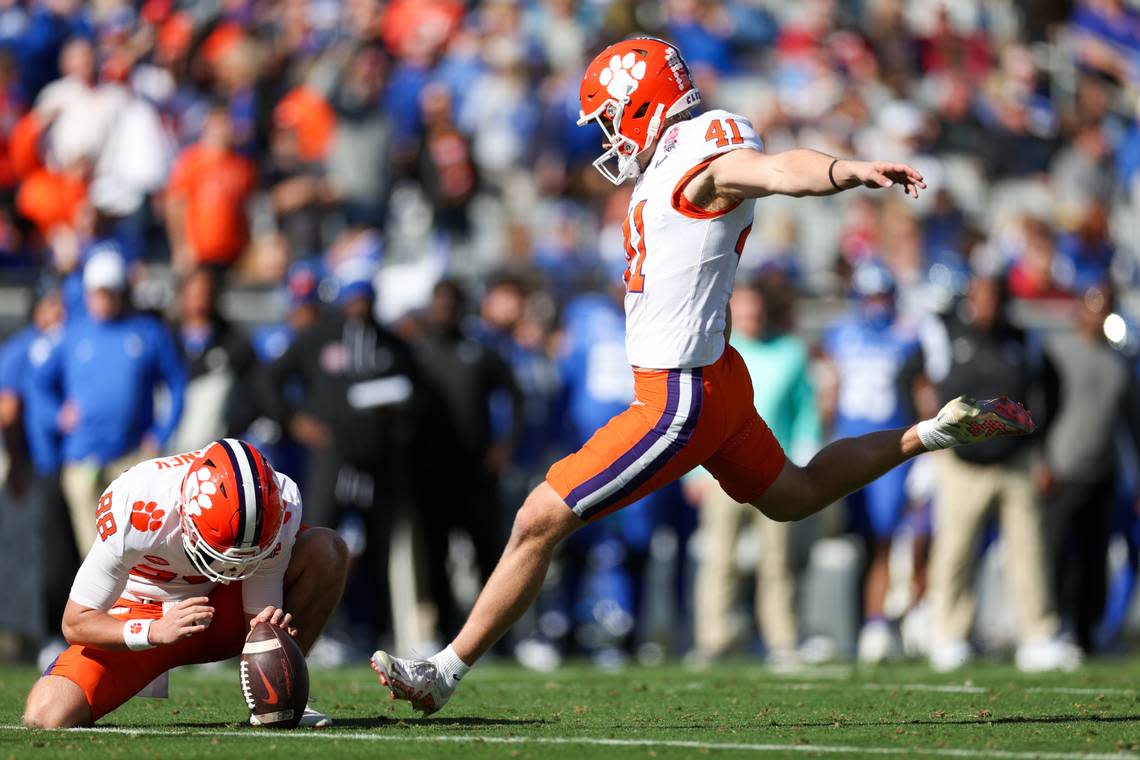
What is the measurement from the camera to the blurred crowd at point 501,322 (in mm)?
11625

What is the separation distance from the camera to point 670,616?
1311cm

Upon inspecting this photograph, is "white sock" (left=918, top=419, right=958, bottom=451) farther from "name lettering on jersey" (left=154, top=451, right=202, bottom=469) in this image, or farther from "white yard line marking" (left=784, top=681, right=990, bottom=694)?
"name lettering on jersey" (left=154, top=451, right=202, bottom=469)

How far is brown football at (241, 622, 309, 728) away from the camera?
6387 millimetres

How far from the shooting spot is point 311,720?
6711 millimetres

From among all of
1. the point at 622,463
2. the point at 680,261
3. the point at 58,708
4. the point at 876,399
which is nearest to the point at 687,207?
the point at 680,261

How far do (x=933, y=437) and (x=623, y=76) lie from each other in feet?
5.72

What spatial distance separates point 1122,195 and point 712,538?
715 centimetres

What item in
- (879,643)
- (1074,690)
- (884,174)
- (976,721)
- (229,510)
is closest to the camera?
(884,174)

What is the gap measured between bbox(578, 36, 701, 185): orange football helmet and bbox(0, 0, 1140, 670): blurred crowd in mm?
5067

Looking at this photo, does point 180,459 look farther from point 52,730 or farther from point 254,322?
point 254,322

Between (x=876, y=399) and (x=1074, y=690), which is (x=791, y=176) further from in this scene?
(x=876, y=399)

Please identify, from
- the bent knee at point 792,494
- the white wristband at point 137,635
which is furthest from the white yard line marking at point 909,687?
the white wristband at point 137,635

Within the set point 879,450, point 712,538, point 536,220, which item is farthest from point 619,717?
point 536,220

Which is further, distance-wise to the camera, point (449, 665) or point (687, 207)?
point (449, 665)
